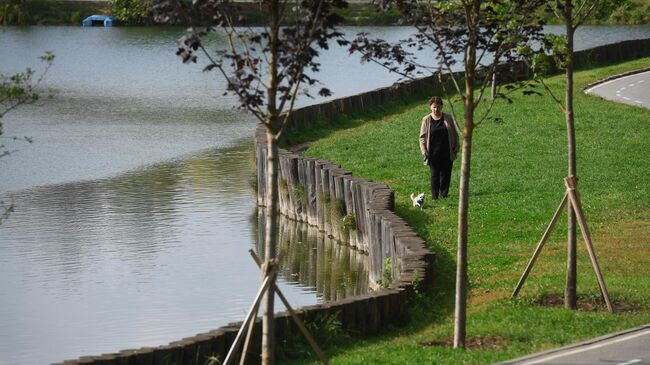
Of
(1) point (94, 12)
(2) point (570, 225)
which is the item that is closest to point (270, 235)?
(2) point (570, 225)

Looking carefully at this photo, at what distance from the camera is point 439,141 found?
79.4ft

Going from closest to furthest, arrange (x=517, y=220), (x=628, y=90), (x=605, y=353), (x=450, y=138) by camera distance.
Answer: (x=605, y=353) → (x=517, y=220) → (x=450, y=138) → (x=628, y=90)

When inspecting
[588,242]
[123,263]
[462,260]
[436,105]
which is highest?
[436,105]

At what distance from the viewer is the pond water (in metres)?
19.9

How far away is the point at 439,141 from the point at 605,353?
10.7 metres

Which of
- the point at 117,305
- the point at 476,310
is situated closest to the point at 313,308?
the point at 476,310

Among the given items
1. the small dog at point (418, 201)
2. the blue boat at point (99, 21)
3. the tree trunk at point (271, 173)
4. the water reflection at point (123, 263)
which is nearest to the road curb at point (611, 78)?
the water reflection at point (123, 263)

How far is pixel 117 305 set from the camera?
20.9 meters

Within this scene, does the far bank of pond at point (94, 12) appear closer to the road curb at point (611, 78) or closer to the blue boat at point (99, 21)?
the blue boat at point (99, 21)

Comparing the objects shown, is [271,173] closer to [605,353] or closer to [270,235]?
[270,235]

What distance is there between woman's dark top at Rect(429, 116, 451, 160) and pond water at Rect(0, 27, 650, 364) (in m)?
2.24

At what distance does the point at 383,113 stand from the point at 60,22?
60.8m

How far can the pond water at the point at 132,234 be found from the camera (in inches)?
784

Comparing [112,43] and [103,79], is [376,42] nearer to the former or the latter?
[103,79]
